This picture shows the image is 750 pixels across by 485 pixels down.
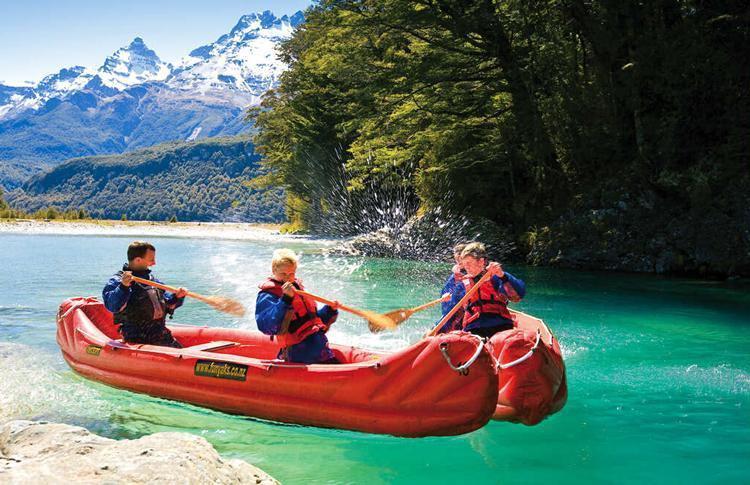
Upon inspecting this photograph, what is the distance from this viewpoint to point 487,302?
667 cm

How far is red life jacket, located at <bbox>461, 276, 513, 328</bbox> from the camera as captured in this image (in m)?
6.65

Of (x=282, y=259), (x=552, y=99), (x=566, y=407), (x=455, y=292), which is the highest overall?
(x=552, y=99)

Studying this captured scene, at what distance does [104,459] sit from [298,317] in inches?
114

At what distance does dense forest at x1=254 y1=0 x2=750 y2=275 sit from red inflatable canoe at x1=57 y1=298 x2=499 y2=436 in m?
12.9

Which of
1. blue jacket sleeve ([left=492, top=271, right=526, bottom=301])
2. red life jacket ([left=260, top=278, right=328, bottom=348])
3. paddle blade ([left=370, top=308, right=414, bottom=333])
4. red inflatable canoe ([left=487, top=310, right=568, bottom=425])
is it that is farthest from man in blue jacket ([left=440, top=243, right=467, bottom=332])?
red life jacket ([left=260, top=278, right=328, bottom=348])

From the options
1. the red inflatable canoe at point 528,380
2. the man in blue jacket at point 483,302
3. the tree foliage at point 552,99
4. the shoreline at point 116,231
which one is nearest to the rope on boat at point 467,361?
the red inflatable canoe at point 528,380

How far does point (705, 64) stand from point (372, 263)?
35.8 ft

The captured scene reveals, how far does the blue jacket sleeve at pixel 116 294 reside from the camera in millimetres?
6973

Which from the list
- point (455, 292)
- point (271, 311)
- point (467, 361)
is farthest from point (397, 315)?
point (467, 361)

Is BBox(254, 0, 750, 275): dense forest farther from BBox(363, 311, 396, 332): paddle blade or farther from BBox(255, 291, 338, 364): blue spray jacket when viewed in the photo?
BBox(255, 291, 338, 364): blue spray jacket

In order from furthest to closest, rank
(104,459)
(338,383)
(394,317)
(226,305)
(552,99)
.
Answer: (552,99), (226,305), (394,317), (338,383), (104,459)

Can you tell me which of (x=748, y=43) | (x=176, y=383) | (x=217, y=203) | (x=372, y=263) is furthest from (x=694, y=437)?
(x=217, y=203)

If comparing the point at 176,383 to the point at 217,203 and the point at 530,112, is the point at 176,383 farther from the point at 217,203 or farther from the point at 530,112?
the point at 217,203

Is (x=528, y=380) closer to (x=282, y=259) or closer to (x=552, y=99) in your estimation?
(x=282, y=259)
